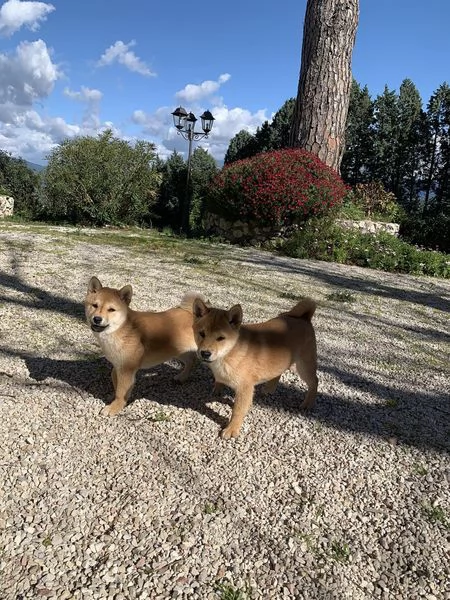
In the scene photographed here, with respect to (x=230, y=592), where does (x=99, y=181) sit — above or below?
above

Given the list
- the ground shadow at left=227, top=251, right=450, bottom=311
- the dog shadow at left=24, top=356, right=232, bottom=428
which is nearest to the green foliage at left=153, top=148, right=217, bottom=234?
the ground shadow at left=227, top=251, right=450, bottom=311

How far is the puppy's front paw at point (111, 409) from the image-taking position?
120 inches

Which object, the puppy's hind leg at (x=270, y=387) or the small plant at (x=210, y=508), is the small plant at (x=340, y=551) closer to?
the small plant at (x=210, y=508)

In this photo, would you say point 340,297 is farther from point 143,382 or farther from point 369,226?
point 369,226

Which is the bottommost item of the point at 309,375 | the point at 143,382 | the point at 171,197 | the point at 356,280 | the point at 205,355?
the point at 143,382

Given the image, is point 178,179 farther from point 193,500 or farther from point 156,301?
point 193,500

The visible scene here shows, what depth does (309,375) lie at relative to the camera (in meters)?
3.33

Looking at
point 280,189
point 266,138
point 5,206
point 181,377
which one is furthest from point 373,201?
point 266,138

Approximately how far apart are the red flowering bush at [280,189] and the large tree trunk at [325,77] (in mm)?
1106

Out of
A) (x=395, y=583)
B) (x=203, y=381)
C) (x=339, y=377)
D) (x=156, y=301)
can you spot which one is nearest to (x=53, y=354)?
(x=203, y=381)

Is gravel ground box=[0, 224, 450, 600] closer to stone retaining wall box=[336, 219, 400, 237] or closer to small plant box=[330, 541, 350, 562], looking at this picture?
small plant box=[330, 541, 350, 562]

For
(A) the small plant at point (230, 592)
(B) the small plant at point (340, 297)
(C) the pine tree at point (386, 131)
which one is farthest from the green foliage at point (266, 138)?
(A) the small plant at point (230, 592)

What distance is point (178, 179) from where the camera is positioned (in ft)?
89.6

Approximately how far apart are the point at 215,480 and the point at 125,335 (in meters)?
1.17
